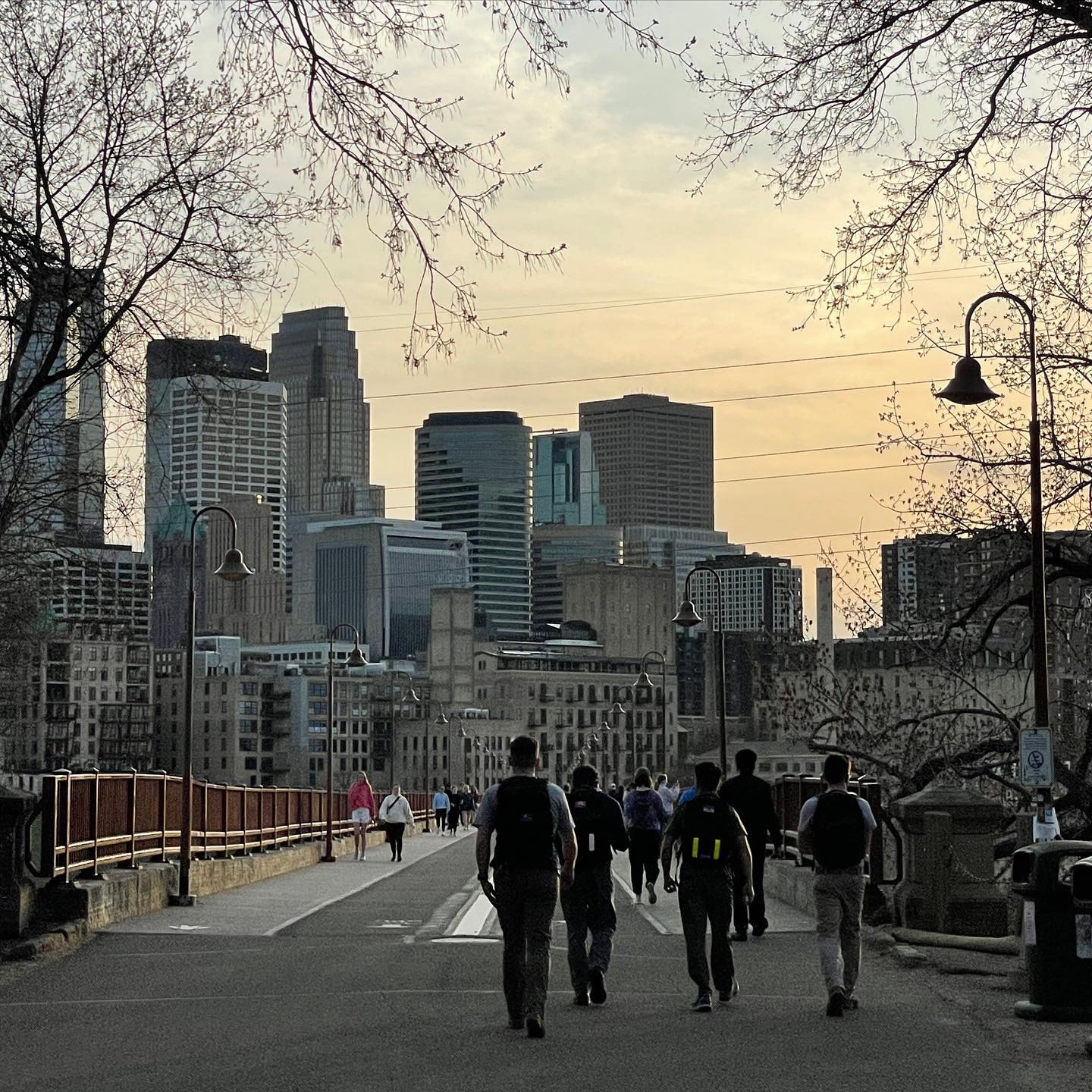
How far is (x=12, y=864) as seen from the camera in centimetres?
1808

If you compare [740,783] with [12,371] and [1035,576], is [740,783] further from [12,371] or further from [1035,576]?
[12,371]

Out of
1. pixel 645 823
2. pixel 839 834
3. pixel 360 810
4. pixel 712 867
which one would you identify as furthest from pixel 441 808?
pixel 839 834

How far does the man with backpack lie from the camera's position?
14008mm

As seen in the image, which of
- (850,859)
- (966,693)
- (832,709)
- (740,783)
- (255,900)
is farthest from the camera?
(832,709)

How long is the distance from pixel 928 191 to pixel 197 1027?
28.8 ft

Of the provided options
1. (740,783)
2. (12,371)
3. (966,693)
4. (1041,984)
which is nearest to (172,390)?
(12,371)

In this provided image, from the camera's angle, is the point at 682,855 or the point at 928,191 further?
the point at 928,191

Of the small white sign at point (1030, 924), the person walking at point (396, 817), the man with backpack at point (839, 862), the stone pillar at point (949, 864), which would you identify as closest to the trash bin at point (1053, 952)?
the small white sign at point (1030, 924)

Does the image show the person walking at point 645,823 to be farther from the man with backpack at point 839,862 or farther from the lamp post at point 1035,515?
the man with backpack at point 839,862

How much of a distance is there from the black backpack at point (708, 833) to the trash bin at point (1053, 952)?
2068mm

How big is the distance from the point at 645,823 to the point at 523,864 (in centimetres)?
1272

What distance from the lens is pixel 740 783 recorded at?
19.9 m

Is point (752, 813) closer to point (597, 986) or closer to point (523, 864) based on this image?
point (597, 986)

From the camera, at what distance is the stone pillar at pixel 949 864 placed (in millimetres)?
19438
